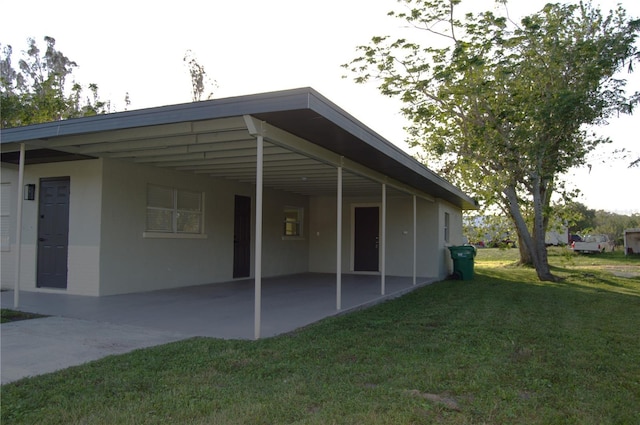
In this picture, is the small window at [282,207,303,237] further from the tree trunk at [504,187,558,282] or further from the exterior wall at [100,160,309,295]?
the tree trunk at [504,187,558,282]

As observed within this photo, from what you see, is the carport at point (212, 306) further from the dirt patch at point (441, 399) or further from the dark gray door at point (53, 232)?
the dirt patch at point (441, 399)

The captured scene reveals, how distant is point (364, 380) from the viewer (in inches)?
163

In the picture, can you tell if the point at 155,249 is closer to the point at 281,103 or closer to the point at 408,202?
the point at 281,103

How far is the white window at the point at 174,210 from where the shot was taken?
9.78 metres

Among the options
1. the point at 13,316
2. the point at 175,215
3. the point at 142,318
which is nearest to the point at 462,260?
the point at 175,215

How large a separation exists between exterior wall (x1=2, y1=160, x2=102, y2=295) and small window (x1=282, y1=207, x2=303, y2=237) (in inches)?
260

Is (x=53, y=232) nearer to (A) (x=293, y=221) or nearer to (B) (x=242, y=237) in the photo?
(B) (x=242, y=237)

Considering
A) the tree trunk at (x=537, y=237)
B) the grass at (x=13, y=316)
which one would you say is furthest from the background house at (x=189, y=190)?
the tree trunk at (x=537, y=237)

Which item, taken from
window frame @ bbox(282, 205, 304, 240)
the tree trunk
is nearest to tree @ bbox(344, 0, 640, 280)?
the tree trunk

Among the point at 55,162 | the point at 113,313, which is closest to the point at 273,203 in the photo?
the point at 55,162

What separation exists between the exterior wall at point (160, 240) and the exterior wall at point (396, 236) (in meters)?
2.34

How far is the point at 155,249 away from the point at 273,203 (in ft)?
15.7

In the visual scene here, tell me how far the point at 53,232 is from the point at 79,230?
2.42ft

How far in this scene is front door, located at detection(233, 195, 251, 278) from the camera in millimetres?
12312
